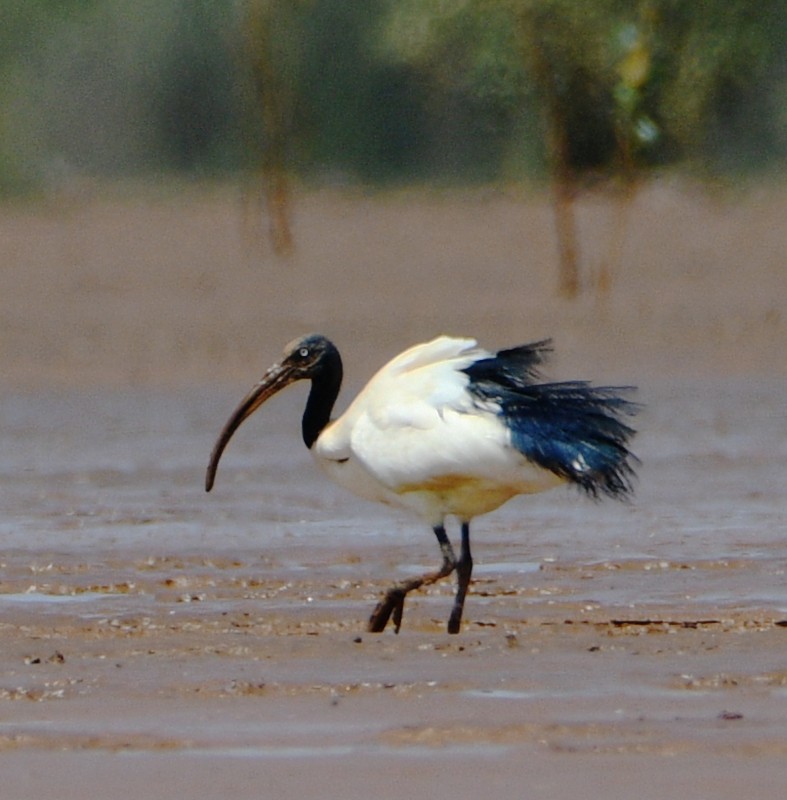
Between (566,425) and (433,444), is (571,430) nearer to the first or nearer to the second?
(566,425)

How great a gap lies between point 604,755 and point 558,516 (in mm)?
5621

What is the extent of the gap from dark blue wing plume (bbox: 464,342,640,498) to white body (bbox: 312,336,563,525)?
0.05 metres

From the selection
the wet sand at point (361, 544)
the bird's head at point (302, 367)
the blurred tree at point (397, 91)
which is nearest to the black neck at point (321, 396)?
the bird's head at point (302, 367)

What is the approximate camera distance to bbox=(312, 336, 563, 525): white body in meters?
7.82

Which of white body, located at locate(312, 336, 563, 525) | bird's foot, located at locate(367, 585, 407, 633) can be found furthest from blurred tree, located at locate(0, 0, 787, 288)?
bird's foot, located at locate(367, 585, 407, 633)

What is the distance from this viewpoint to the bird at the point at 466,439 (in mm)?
7766

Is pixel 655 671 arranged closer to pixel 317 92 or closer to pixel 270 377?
pixel 270 377

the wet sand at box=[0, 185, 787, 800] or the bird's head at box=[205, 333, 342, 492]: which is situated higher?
the bird's head at box=[205, 333, 342, 492]

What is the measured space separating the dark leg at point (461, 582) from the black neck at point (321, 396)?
0.89m

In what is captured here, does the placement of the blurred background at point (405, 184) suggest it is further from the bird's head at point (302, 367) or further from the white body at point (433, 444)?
the white body at point (433, 444)

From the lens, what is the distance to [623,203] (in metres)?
20.9

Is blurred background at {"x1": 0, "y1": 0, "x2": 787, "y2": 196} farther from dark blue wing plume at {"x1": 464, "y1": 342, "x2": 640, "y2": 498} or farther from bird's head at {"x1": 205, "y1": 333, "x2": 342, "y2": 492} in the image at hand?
dark blue wing plume at {"x1": 464, "y1": 342, "x2": 640, "y2": 498}

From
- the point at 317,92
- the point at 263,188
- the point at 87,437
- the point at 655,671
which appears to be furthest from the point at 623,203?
the point at 655,671

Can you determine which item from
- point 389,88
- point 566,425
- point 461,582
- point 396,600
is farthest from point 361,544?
point 389,88
